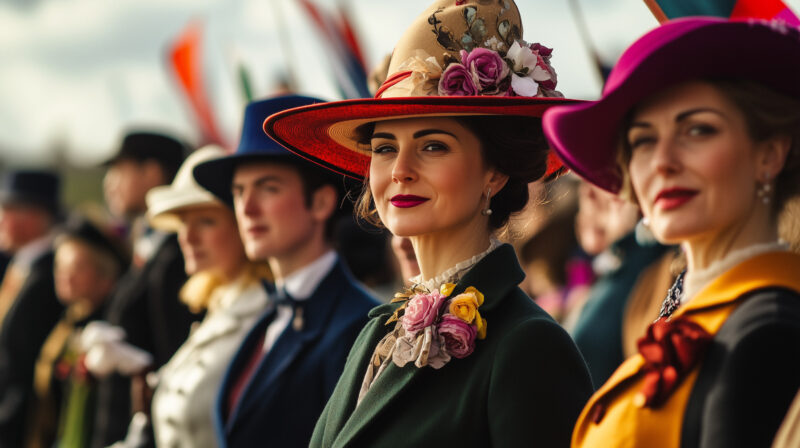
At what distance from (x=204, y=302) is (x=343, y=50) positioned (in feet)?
5.63

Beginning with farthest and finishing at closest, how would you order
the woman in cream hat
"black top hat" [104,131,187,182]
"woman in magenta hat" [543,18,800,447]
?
"black top hat" [104,131,187,182] → the woman in cream hat → "woman in magenta hat" [543,18,800,447]

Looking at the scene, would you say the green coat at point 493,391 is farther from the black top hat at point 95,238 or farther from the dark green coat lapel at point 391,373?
the black top hat at point 95,238

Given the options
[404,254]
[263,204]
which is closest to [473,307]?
[404,254]

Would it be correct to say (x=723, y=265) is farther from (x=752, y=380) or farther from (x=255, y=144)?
(x=255, y=144)

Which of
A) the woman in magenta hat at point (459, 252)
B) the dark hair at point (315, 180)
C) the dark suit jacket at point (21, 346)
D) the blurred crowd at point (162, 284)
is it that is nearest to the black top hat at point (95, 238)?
the blurred crowd at point (162, 284)

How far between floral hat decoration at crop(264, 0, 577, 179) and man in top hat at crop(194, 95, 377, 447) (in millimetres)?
1332

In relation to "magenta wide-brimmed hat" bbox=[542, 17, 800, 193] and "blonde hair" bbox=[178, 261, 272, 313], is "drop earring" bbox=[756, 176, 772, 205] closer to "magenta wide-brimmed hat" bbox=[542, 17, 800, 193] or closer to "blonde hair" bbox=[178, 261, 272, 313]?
"magenta wide-brimmed hat" bbox=[542, 17, 800, 193]

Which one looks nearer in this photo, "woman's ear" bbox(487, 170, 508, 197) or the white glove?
"woman's ear" bbox(487, 170, 508, 197)

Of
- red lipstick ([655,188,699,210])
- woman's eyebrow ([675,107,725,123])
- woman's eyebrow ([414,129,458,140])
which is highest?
woman's eyebrow ([675,107,725,123])

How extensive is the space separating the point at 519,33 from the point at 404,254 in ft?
4.37

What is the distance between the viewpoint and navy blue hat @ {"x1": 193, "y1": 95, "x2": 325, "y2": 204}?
15.6ft

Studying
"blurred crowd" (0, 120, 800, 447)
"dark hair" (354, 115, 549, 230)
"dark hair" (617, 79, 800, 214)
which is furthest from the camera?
"blurred crowd" (0, 120, 800, 447)

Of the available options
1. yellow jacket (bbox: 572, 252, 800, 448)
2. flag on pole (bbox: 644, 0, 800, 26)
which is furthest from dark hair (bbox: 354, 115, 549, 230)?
yellow jacket (bbox: 572, 252, 800, 448)

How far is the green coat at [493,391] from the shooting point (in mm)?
2637
